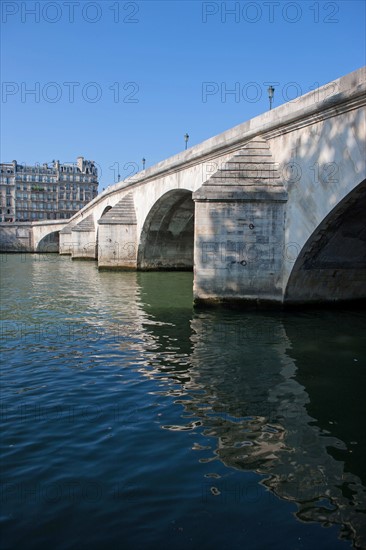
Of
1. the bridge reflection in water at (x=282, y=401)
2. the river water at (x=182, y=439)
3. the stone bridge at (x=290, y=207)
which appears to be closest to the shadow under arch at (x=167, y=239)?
the stone bridge at (x=290, y=207)

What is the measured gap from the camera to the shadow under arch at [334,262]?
38.1ft

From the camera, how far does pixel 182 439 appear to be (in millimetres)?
5070

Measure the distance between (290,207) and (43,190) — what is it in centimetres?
9062

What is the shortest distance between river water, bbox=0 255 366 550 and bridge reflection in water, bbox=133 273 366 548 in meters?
0.02

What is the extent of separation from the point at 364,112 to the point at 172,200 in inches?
624

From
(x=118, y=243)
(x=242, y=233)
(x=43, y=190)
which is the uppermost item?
(x=43, y=190)

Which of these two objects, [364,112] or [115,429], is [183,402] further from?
[364,112]

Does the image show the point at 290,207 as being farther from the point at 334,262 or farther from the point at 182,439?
the point at 182,439

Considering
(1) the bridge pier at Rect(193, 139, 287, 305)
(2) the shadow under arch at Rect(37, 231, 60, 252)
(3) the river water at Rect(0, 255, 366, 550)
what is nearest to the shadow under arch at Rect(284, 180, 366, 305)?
(1) the bridge pier at Rect(193, 139, 287, 305)

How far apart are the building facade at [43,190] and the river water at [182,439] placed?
90.1 meters

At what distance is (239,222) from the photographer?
43.2 ft

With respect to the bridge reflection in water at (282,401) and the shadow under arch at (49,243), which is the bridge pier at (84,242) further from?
the bridge reflection in water at (282,401)

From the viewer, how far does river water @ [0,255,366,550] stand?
3.62m

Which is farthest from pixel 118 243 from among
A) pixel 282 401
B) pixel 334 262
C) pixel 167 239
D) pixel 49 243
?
pixel 49 243
